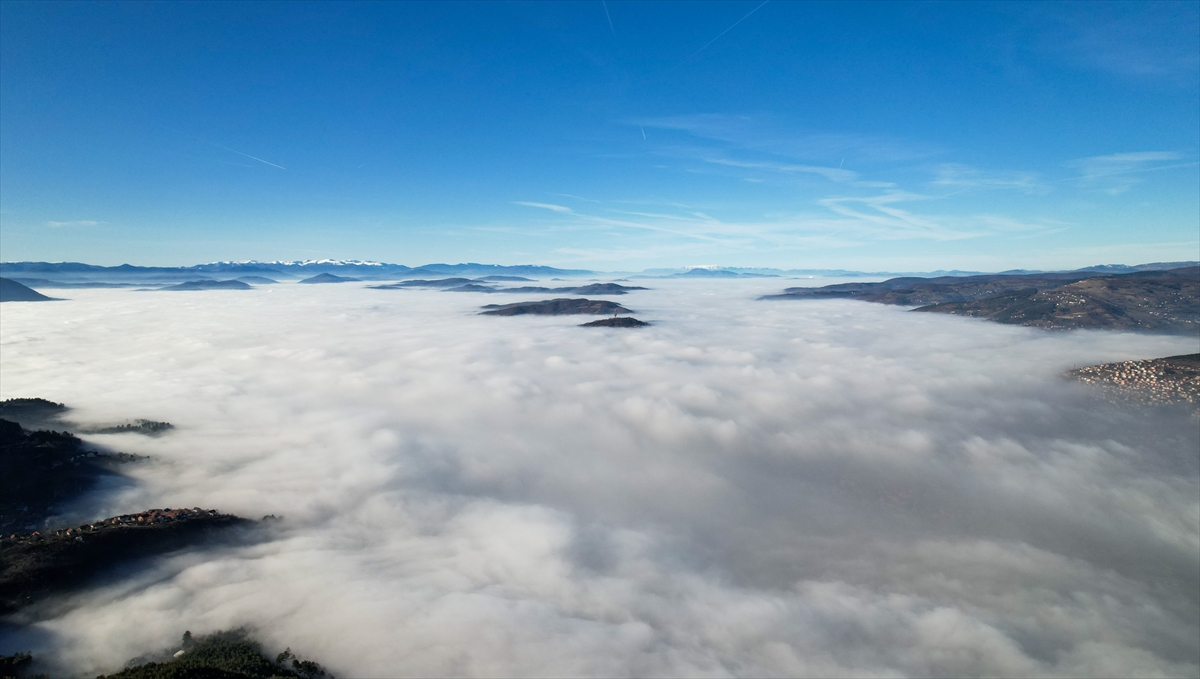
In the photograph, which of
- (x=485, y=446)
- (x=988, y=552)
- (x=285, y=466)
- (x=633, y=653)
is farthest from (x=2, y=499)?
(x=988, y=552)

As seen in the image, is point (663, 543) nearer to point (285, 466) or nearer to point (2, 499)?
point (285, 466)

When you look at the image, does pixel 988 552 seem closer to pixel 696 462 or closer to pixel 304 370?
pixel 696 462

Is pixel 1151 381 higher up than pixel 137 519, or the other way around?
pixel 1151 381

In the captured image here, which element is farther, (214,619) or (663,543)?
(663,543)

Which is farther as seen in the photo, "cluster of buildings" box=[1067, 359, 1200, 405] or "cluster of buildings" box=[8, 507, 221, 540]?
"cluster of buildings" box=[1067, 359, 1200, 405]

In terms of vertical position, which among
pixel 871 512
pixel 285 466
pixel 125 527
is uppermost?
pixel 125 527

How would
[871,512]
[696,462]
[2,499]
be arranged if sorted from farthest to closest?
[696,462] < [871,512] < [2,499]

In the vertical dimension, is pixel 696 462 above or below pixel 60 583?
below

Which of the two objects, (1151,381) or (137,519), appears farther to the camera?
(1151,381)

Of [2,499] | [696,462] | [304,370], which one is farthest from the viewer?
[304,370]

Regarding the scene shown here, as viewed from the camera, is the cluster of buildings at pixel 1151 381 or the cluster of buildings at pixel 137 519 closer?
the cluster of buildings at pixel 137 519
